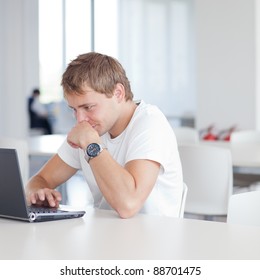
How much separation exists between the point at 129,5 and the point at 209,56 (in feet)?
9.89

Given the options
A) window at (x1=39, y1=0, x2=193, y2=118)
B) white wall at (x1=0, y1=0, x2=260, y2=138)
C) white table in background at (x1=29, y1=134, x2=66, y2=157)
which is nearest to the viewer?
white table in background at (x1=29, y1=134, x2=66, y2=157)

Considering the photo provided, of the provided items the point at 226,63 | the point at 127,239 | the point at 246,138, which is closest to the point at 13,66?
the point at 226,63

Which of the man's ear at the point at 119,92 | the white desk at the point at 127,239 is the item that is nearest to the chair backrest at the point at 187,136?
the man's ear at the point at 119,92

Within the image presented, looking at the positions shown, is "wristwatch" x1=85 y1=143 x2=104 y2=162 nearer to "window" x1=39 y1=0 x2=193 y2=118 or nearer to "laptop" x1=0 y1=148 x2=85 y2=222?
"laptop" x1=0 y1=148 x2=85 y2=222

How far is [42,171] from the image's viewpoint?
2432 millimetres

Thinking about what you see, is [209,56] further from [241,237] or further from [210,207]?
[241,237]

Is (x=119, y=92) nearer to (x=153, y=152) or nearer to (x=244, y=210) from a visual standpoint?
(x=153, y=152)

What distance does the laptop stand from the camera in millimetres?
1821

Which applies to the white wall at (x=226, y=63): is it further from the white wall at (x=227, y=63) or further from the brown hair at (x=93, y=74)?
the brown hair at (x=93, y=74)

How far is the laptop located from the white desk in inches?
1.0

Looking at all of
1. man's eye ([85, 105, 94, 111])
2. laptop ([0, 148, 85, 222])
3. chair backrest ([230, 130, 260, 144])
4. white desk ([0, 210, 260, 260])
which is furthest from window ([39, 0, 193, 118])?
white desk ([0, 210, 260, 260])

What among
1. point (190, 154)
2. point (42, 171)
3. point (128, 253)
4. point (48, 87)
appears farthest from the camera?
point (48, 87)
